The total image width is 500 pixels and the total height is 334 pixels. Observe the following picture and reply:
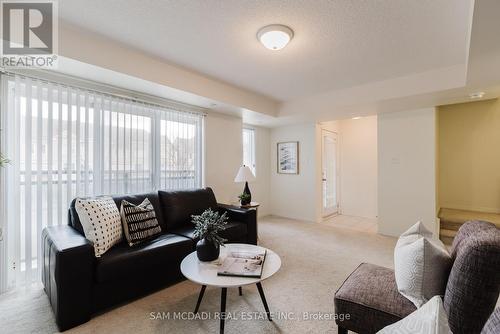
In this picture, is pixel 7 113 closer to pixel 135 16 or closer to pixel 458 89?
pixel 135 16

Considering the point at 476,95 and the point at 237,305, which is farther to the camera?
the point at 476,95

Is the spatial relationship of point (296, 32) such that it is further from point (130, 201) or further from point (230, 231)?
point (130, 201)

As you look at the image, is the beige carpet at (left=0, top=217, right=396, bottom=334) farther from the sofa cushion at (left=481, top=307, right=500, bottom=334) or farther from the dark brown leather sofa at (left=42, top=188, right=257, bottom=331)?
the sofa cushion at (left=481, top=307, right=500, bottom=334)

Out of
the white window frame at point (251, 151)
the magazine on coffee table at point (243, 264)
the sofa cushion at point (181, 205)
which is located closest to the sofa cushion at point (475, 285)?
Answer: the magazine on coffee table at point (243, 264)

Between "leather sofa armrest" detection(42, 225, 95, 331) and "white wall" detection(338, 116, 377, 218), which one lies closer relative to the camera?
"leather sofa armrest" detection(42, 225, 95, 331)

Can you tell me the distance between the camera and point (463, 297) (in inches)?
42.3

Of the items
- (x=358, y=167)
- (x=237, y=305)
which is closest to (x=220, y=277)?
(x=237, y=305)

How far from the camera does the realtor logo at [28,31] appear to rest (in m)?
1.82

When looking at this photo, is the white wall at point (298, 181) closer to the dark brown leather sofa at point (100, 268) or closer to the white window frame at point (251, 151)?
the white window frame at point (251, 151)

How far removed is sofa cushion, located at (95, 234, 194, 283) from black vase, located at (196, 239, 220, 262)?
541mm

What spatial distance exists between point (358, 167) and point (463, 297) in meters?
4.78

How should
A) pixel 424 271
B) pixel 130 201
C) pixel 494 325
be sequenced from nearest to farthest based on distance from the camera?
pixel 494 325, pixel 424 271, pixel 130 201

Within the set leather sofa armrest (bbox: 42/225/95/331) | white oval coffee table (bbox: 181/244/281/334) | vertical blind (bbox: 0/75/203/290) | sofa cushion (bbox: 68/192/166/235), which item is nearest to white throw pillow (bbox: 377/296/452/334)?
white oval coffee table (bbox: 181/244/281/334)

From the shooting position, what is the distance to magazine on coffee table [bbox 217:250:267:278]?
169cm
